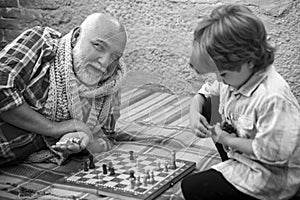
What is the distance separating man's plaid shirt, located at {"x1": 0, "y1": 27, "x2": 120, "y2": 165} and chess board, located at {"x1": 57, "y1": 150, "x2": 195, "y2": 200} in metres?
0.25

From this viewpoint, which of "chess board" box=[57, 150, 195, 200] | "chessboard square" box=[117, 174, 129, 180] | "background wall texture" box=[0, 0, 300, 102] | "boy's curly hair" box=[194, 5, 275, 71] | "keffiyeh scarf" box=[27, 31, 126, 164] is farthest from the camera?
"background wall texture" box=[0, 0, 300, 102]

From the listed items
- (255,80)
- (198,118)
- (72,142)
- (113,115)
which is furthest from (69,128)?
(255,80)

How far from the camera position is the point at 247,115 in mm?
1484

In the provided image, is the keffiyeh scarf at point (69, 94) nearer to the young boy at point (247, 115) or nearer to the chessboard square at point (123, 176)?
the chessboard square at point (123, 176)

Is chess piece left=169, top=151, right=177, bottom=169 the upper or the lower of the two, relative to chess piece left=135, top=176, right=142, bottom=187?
lower

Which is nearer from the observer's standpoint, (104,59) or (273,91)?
(273,91)

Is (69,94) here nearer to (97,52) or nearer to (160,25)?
(97,52)

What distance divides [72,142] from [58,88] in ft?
0.65

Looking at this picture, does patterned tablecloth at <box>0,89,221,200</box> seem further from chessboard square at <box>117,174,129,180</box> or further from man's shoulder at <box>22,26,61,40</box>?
man's shoulder at <box>22,26,61,40</box>

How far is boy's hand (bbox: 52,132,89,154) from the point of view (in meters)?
1.83

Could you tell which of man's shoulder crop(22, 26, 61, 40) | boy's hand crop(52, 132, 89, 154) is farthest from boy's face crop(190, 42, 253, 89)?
man's shoulder crop(22, 26, 61, 40)

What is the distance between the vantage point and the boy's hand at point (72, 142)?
1.83 meters

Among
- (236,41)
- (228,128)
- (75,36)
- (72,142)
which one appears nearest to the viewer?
(236,41)

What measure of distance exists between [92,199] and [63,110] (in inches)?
15.1
